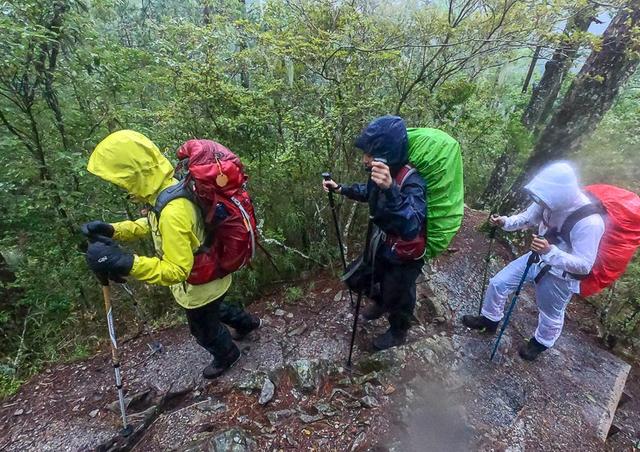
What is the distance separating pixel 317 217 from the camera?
5531 mm

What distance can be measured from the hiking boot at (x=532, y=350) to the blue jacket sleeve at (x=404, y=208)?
2.43 meters

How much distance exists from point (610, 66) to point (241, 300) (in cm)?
644

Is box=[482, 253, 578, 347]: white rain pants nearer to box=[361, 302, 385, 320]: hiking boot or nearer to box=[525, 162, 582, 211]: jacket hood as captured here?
box=[525, 162, 582, 211]: jacket hood

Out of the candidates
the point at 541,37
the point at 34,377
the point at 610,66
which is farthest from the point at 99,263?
the point at 610,66

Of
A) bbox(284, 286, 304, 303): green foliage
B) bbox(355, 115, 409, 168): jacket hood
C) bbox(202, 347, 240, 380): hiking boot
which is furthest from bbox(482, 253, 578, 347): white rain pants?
bbox(202, 347, 240, 380): hiking boot

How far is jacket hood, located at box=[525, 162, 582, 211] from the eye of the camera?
3104 mm

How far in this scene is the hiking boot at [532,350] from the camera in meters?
4.10

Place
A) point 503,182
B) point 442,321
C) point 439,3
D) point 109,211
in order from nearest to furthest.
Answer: point 442,321 → point 109,211 → point 439,3 → point 503,182

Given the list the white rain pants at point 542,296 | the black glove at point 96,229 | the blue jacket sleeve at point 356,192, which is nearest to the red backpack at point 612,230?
the white rain pants at point 542,296

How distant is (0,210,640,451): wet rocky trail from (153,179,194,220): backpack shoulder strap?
2.06 metres

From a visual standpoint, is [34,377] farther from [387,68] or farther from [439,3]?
[439,3]

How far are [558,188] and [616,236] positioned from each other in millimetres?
809

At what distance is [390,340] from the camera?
4.06 m

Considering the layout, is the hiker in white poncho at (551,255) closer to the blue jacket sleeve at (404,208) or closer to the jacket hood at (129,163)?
the blue jacket sleeve at (404,208)
